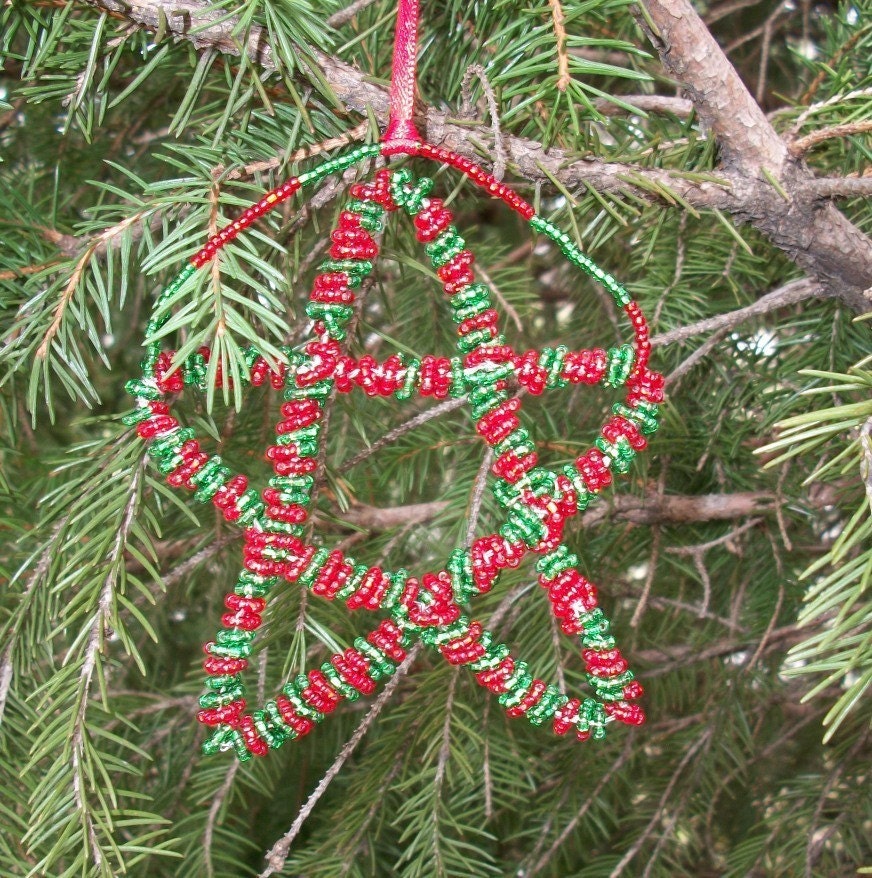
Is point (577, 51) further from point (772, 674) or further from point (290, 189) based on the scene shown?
point (772, 674)

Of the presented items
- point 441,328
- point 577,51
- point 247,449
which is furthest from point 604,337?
point 247,449

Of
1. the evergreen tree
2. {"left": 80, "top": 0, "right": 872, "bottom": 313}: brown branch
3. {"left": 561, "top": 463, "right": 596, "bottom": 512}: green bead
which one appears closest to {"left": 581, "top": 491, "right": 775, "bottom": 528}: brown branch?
the evergreen tree

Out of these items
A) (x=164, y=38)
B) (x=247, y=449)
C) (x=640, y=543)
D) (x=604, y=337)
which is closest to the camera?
(x=164, y=38)

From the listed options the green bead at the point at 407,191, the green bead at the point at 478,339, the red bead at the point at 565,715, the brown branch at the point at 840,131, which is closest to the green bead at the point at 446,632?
the red bead at the point at 565,715

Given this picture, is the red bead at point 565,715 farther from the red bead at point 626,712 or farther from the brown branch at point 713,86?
the brown branch at point 713,86

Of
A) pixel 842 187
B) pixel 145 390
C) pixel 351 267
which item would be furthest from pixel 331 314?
pixel 842 187
